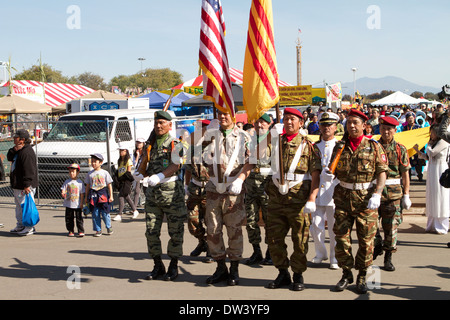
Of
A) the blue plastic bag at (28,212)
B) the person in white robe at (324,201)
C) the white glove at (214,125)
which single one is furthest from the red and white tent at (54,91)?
the person in white robe at (324,201)

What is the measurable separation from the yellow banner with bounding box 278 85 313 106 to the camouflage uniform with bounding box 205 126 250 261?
26025mm

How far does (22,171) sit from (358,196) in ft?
21.1

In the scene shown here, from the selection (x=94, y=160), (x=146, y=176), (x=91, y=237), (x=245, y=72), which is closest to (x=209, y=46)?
(x=245, y=72)

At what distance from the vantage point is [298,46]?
8269cm

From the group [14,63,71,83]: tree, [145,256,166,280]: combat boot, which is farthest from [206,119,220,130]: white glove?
[14,63,71,83]: tree

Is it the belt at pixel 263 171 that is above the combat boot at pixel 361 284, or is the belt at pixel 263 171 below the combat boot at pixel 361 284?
above

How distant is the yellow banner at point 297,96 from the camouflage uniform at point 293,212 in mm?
26275

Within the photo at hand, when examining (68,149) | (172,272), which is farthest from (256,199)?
(68,149)

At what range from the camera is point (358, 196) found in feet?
19.7

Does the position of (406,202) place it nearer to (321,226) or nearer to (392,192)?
(392,192)

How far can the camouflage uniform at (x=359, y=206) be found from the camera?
235 inches

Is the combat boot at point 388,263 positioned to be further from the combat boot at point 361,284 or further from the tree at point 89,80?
the tree at point 89,80

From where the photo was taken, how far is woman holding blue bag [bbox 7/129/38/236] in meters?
9.58
